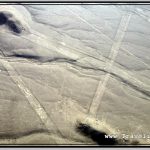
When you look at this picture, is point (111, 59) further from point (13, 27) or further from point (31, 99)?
point (13, 27)

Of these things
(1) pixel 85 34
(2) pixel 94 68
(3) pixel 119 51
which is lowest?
(2) pixel 94 68

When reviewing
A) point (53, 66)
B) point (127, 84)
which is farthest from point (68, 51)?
point (127, 84)

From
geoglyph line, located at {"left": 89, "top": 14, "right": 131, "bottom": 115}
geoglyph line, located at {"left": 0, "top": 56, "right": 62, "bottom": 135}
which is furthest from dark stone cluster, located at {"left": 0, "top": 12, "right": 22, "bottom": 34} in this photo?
geoglyph line, located at {"left": 89, "top": 14, "right": 131, "bottom": 115}

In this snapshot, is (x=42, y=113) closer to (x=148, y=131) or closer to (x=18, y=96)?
(x=18, y=96)

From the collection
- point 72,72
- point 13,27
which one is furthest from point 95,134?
point 13,27

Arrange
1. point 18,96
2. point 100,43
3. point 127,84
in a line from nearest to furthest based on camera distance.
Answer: point 18,96
point 127,84
point 100,43
